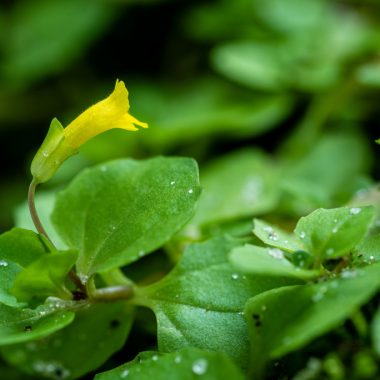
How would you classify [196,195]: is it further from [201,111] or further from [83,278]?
[201,111]

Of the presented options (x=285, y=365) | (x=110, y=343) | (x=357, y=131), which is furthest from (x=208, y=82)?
(x=285, y=365)

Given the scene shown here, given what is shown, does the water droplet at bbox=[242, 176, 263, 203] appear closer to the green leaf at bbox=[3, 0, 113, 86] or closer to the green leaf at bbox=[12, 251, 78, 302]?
the green leaf at bbox=[12, 251, 78, 302]

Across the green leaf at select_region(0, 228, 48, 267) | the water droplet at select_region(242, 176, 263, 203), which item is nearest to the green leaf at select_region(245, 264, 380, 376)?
the green leaf at select_region(0, 228, 48, 267)

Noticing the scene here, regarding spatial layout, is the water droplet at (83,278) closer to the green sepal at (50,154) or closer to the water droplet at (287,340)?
the green sepal at (50,154)

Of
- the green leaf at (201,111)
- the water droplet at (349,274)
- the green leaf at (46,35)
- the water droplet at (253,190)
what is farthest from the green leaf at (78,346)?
the green leaf at (46,35)

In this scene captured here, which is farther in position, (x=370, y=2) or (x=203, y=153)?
(x=370, y=2)

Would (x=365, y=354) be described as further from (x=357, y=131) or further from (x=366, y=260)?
(x=357, y=131)
